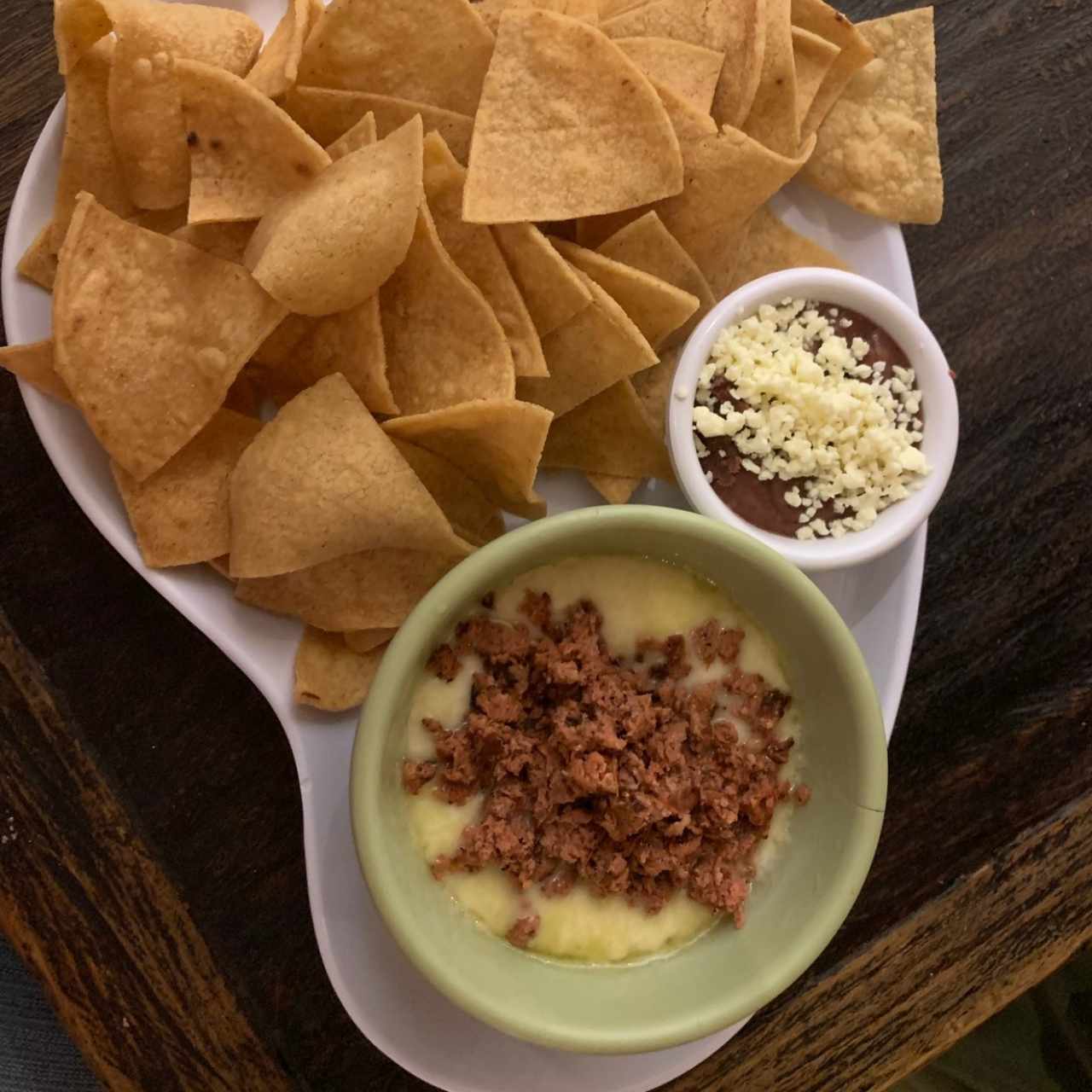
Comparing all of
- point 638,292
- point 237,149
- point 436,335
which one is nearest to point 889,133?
point 638,292

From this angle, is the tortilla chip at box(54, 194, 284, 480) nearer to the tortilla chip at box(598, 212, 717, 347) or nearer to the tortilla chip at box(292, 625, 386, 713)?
the tortilla chip at box(292, 625, 386, 713)

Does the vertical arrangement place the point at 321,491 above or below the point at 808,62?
below

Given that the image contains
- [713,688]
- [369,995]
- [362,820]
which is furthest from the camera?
[369,995]

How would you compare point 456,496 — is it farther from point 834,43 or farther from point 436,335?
point 834,43

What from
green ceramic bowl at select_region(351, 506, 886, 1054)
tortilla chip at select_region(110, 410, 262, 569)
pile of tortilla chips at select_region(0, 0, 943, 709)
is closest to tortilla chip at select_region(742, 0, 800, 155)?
pile of tortilla chips at select_region(0, 0, 943, 709)

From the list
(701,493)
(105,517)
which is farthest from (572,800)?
(105,517)

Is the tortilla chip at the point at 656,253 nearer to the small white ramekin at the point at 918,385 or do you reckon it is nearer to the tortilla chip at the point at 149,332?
the small white ramekin at the point at 918,385

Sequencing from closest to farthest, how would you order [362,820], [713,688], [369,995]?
[362,820] < [713,688] < [369,995]

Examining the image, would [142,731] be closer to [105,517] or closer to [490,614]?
[105,517]
